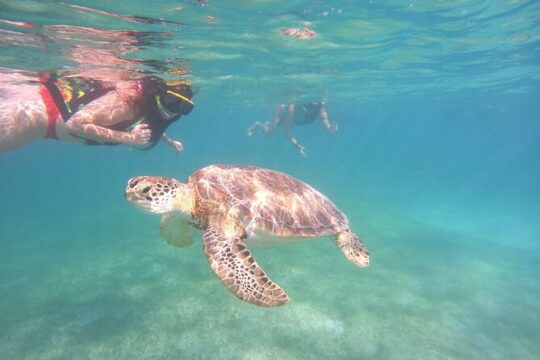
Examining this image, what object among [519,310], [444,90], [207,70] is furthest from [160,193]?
[444,90]

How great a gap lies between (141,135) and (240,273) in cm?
319

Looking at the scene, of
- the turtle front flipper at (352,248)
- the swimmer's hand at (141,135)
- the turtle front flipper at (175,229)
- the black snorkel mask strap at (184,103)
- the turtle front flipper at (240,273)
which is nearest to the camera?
the turtle front flipper at (240,273)

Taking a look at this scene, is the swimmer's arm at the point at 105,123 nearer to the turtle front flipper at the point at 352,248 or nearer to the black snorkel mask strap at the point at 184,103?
the black snorkel mask strap at the point at 184,103

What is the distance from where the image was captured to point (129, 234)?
48.9 ft

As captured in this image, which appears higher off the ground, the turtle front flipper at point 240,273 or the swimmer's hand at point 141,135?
the swimmer's hand at point 141,135

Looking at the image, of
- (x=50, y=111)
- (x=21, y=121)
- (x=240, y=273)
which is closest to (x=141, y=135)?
(x=50, y=111)

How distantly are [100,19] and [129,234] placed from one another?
9.72 metres

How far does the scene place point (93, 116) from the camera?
5.70 m

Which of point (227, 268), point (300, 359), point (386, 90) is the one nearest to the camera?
point (227, 268)

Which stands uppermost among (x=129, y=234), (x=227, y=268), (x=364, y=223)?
(x=227, y=268)

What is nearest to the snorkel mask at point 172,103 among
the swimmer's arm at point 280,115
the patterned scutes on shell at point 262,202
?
the patterned scutes on shell at point 262,202

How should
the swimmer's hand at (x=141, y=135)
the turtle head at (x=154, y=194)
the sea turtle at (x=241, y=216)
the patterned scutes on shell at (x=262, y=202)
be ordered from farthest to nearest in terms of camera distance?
the swimmer's hand at (x=141, y=135) < the patterned scutes on shell at (x=262, y=202) < the turtle head at (x=154, y=194) < the sea turtle at (x=241, y=216)

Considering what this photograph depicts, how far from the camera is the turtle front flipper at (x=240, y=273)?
12.4 ft

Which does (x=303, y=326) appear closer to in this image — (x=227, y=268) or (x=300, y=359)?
(x=300, y=359)
